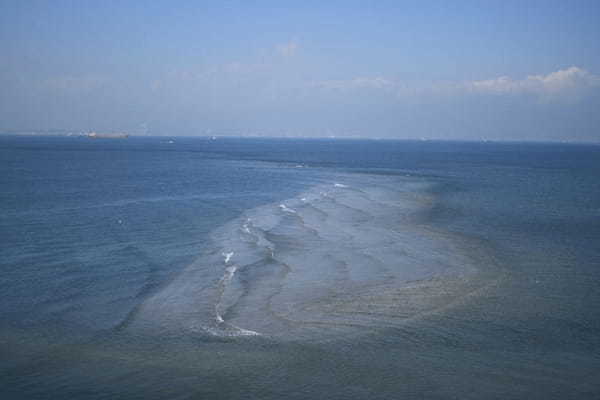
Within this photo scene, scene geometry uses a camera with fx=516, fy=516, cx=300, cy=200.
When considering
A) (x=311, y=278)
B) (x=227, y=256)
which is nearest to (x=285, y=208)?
(x=227, y=256)

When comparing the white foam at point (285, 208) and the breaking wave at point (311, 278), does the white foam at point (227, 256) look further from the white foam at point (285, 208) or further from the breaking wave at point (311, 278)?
the white foam at point (285, 208)

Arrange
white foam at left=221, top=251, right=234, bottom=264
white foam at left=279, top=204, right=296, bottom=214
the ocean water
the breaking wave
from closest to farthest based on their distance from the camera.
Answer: the ocean water < the breaking wave < white foam at left=221, top=251, right=234, bottom=264 < white foam at left=279, top=204, right=296, bottom=214

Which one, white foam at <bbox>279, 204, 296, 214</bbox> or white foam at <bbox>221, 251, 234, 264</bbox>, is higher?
white foam at <bbox>279, 204, 296, 214</bbox>

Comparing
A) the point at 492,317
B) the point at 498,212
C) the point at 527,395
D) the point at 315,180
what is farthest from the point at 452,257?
the point at 315,180

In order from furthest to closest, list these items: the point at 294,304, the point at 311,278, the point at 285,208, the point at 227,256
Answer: the point at 285,208 < the point at 227,256 < the point at 311,278 < the point at 294,304

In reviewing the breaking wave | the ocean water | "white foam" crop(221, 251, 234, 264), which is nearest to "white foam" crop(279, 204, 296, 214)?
the ocean water

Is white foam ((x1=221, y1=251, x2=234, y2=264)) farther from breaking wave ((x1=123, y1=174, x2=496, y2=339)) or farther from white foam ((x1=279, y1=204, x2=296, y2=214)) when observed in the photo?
white foam ((x1=279, y1=204, x2=296, y2=214))

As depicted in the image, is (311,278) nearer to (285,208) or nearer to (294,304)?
(294,304)

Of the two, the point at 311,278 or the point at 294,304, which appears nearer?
the point at 294,304

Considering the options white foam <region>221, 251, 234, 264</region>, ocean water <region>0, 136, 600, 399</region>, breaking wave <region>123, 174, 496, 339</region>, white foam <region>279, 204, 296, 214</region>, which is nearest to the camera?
ocean water <region>0, 136, 600, 399</region>
